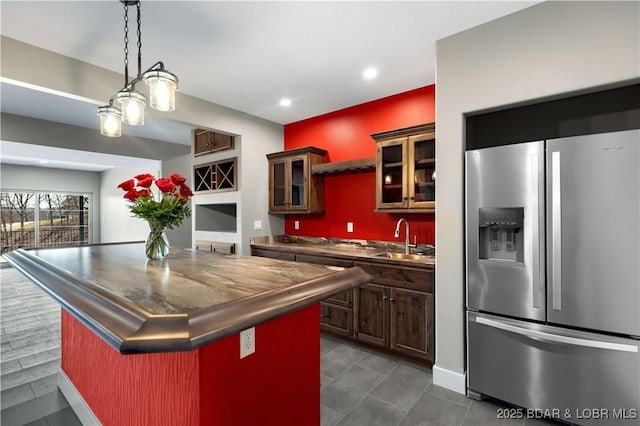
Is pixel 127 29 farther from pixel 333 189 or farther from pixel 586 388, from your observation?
pixel 586 388

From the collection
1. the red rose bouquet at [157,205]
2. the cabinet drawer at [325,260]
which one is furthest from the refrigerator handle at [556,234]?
the red rose bouquet at [157,205]

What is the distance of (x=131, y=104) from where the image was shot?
186 cm

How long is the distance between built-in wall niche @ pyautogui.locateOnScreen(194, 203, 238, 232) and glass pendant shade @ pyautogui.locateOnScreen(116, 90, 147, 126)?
2.59 meters

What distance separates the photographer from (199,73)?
9.49ft

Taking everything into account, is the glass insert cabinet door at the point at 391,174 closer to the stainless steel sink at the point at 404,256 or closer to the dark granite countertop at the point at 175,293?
the stainless steel sink at the point at 404,256

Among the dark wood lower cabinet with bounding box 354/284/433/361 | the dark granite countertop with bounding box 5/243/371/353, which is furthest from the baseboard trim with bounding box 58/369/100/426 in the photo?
the dark wood lower cabinet with bounding box 354/284/433/361

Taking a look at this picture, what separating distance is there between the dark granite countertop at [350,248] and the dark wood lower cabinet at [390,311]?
53 mm

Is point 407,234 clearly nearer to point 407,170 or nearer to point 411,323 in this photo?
point 407,170

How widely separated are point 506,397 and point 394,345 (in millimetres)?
900

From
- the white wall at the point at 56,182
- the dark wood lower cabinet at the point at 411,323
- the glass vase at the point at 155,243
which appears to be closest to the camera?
the glass vase at the point at 155,243

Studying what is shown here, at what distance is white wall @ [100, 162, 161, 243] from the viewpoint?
811 centimetres

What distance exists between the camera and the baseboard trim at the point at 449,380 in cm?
226

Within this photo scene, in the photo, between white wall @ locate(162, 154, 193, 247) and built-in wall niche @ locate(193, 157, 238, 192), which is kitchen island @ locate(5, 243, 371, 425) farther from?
white wall @ locate(162, 154, 193, 247)

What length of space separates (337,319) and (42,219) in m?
9.69
